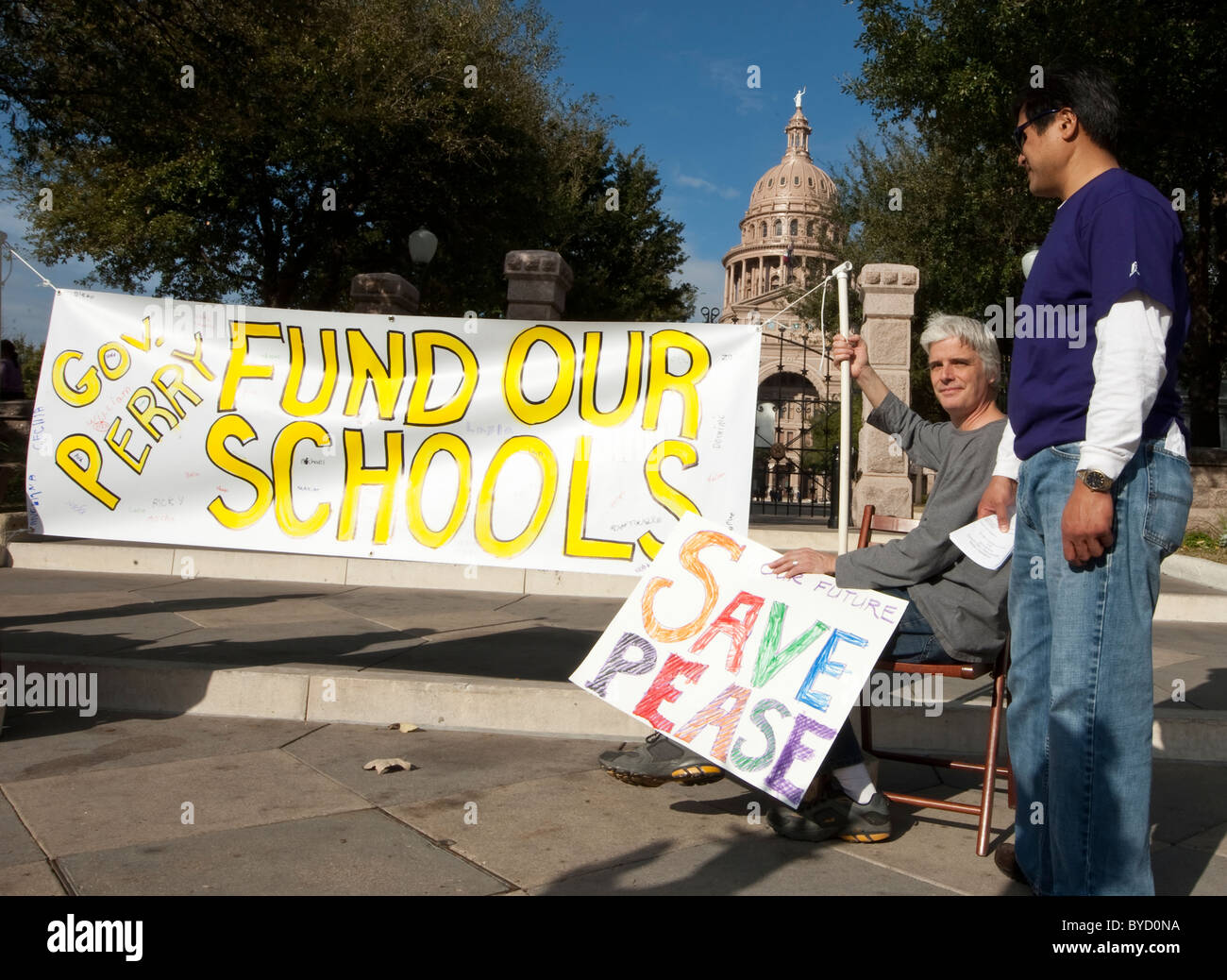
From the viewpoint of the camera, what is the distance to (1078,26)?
40.7 feet

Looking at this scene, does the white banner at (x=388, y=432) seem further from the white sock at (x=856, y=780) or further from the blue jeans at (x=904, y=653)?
the white sock at (x=856, y=780)

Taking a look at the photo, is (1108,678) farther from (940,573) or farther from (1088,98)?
(1088,98)

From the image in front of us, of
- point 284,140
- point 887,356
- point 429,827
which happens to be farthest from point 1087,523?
point 284,140

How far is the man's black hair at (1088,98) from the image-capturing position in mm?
2576

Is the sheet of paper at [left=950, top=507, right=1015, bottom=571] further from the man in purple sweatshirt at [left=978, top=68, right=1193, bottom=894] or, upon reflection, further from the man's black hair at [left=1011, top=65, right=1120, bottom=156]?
the man's black hair at [left=1011, top=65, right=1120, bottom=156]

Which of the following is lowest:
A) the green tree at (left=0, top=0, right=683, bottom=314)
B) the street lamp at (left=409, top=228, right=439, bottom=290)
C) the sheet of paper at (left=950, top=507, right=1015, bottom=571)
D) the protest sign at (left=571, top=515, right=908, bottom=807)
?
the protest sign at (left=571, top=515, right=908, bottom=807)

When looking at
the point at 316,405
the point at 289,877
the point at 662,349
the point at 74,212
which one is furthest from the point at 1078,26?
the point at 74,212

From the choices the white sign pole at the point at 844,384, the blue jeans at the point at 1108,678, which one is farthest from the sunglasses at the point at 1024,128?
the blue jeans at the point at 1108,678

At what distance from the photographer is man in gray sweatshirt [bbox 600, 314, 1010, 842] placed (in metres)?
3.12

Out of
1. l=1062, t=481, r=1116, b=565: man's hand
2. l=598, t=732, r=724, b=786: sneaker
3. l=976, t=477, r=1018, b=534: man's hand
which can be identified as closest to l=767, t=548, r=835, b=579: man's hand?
l=976, t=477, r=1018, b=534: man's hand

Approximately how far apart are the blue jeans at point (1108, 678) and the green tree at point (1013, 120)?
8.19 metres

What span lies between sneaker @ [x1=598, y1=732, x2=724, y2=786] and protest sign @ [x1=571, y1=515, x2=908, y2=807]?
0.39 metres

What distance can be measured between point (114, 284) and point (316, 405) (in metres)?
18.5

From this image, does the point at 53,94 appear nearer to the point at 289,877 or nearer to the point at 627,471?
the point at 627,471
